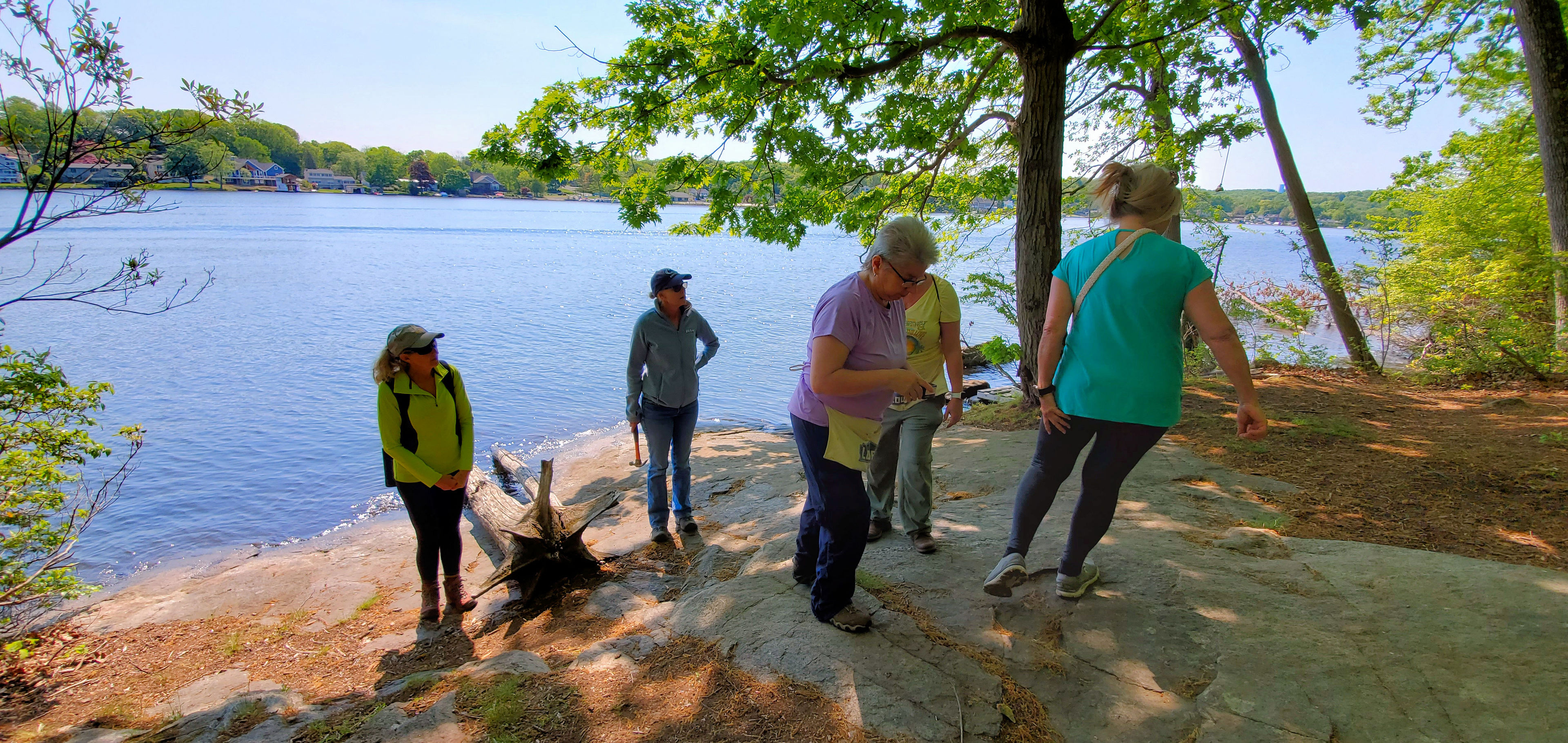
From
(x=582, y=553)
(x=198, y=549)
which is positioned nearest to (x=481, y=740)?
(x=582, y=553)

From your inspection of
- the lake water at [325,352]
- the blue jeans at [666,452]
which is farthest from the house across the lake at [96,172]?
the lake water at [325,352]

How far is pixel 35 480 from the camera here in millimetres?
4824

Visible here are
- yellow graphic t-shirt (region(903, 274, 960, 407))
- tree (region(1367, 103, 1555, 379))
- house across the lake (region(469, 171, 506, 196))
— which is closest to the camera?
yellow graphic t-shirt (region(903, 274, 960, 407))

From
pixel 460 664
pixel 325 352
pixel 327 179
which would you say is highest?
pixel 327 179

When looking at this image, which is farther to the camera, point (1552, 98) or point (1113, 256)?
point (1552, 98)

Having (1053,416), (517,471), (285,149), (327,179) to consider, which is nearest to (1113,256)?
(1053,416)

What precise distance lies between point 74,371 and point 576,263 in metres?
23.9

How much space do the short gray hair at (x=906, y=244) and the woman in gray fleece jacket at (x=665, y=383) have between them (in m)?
2.34

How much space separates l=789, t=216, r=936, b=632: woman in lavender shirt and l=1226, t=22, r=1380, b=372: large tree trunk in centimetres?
1098

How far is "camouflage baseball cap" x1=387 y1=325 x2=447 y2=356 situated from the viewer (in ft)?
13.0

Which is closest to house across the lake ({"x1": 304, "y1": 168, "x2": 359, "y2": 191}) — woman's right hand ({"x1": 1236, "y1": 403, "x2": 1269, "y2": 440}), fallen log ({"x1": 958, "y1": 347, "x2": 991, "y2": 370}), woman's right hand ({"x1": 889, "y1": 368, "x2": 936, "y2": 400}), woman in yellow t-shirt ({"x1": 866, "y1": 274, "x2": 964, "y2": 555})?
fallen log ({"x1": 958, "y1": 347, "x2": 991, "y2": 370})

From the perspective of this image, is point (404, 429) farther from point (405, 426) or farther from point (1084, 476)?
point (1084, 476)

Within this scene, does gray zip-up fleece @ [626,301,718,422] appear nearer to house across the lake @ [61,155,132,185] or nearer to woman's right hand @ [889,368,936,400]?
woman's right hand @ [889,368,936,400]

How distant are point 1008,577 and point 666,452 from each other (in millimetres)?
2713
